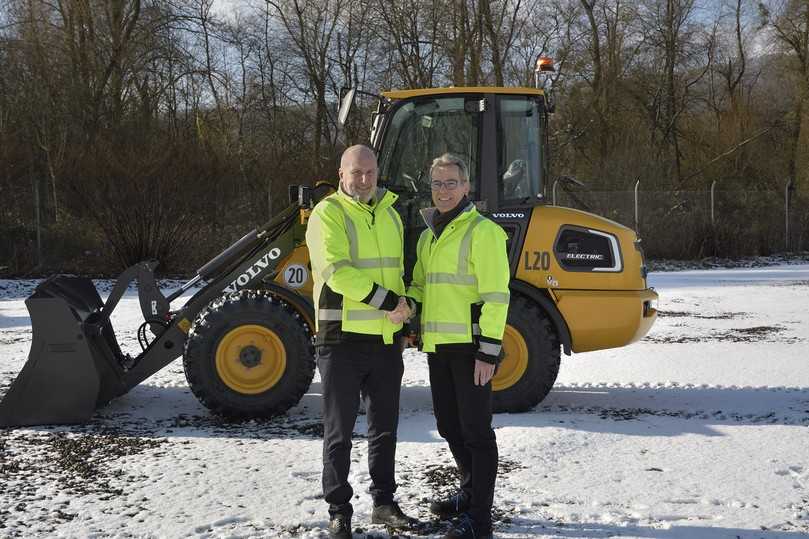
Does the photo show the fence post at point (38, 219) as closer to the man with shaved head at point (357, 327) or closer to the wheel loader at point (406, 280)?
the wheel loader at point (406, 280)

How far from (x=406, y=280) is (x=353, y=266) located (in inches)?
67.6

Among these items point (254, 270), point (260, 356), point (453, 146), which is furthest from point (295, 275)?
point (453, 146)

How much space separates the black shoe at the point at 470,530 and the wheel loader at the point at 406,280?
2.14 m

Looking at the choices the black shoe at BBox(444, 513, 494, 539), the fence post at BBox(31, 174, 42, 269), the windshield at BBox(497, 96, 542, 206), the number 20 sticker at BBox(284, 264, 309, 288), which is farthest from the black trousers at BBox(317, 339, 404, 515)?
the fence post at BBox(31, 174, 42, 269)

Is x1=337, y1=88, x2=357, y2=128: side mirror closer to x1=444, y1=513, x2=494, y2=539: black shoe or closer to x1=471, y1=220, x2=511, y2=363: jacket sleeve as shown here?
x1=471, y1=220, x2=511, y2=363: jacket sleeve

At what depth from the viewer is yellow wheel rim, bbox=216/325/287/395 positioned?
529 cm

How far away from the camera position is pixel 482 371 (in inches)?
134

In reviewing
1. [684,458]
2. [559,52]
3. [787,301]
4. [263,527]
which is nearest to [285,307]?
[263,527]

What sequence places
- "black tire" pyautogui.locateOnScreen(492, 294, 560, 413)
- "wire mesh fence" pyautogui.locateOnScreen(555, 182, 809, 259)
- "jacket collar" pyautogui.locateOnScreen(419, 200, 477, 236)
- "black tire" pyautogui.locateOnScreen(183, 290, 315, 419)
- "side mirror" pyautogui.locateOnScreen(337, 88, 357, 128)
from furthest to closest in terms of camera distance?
"wire mesh fence" pyautogui.locateOnScreen(555, 182, 809, 259) < "black tire" pyautogui.locateOnScreen(492, 294, 560, 413) < "side mirror" pyautogui.locateOnScreen(337, 88, 357, 128) < "black tire" pyautogui.locateOnScreen(183, 290, 315, 419) < "jacket collar" pyautogui.locateOnScreen(419, 200, 477, 236)

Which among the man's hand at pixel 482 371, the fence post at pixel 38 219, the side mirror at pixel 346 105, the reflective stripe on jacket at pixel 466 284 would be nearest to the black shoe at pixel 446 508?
the man's hand at pixel 482 371

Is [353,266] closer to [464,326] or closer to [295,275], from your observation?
[464,326]

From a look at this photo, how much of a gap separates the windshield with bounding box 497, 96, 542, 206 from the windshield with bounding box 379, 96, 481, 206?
20 centimetres

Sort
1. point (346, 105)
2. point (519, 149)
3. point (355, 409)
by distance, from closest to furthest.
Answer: point (355, 409) < point (346, 105) < point (519, 149)

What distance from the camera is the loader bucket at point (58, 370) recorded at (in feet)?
16.6
